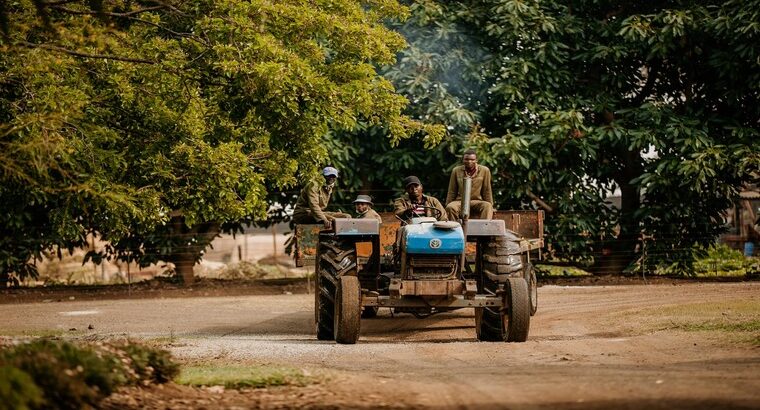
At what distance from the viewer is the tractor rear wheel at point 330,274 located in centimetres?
1553

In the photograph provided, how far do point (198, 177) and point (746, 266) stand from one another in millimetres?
13588

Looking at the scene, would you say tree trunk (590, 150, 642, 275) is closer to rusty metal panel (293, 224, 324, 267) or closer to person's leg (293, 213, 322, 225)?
person's leg (293, 213, 322, 225)

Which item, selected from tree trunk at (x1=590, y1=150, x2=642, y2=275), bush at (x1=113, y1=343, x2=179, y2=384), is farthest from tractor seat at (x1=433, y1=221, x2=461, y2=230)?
tree trunk at (x1=590, y1=150, x2=642, y2=275)

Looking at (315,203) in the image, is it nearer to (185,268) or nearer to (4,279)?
(185,268)

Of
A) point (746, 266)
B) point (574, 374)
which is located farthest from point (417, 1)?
point (574, 374)

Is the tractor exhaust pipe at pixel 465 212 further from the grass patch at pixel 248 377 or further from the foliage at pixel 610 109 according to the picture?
the foliage at pixel 610 109

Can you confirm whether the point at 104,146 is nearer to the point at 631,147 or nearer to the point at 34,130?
the point at 34,130

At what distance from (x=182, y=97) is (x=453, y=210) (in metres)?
3.92

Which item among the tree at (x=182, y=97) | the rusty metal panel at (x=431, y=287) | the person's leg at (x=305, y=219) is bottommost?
the rusty metal panel at (x=431, y=287)

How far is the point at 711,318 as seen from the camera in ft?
53.0

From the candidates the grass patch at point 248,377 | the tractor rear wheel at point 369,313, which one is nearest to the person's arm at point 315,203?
the tractor rear wheel at point 369,313

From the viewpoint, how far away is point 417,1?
2480 cm

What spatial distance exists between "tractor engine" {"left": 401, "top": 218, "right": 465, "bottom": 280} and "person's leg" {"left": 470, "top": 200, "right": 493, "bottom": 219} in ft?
5.35

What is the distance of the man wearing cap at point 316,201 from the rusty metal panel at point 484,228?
474 cm
